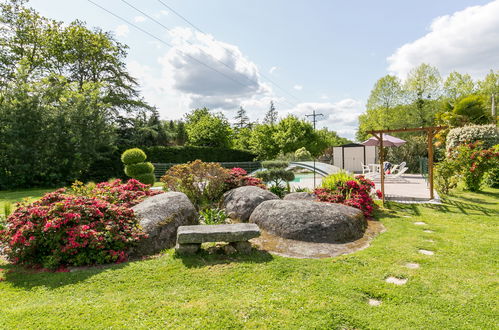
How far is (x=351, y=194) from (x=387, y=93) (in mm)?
26428

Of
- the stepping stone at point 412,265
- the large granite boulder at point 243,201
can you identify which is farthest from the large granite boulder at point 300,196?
the stepping stone at point 412,265

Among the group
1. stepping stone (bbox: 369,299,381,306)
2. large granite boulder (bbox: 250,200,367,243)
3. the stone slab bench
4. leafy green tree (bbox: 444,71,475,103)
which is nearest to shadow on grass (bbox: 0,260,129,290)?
the stone slab bench

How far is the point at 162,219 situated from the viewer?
182 inches

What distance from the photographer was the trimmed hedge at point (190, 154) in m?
19.4

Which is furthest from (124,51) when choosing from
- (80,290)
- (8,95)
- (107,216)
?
(80,290)

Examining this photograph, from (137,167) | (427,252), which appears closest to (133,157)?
(137,167)

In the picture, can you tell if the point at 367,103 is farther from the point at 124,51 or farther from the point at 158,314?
the point at 158,314

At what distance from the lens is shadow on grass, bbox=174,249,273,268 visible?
12.2 ft

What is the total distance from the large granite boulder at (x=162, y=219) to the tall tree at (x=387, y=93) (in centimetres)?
2918

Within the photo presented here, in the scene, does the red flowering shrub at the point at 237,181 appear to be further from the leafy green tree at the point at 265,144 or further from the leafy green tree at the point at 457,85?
the leafy green tree at the point at 457,85

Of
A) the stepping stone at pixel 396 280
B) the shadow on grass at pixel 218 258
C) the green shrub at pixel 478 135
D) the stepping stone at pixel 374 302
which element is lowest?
the stepping stone at pixel 374 302

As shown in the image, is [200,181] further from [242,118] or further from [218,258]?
[242,118]

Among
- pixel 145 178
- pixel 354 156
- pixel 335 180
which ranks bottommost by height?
pixel 145 178

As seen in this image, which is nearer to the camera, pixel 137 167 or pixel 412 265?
pixel 412 265
